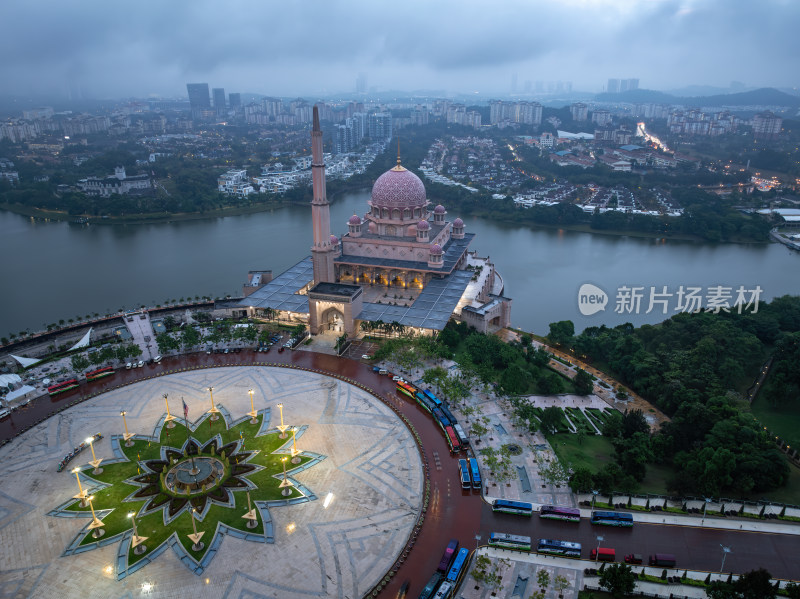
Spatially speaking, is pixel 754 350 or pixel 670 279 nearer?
pixel 754 350

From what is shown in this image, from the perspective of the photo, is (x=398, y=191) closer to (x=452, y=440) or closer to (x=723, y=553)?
(x=452, y=440)

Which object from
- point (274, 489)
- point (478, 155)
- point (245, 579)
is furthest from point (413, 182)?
point (478, 155)

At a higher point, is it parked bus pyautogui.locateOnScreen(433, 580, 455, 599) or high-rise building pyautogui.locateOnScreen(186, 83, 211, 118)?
high-rise building pyautogui.locateOnScreen(186, 83, 211, 118)

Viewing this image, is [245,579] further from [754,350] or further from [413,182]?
[413,182]

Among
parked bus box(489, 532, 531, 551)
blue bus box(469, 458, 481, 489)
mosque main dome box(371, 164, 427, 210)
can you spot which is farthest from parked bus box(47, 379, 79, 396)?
mosque main dome box(371, 164, 427, 210)

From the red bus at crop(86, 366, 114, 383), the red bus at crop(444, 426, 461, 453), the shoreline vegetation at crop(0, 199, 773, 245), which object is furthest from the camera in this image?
the shoreline vegetation at crop(0, 199, 773, 245)

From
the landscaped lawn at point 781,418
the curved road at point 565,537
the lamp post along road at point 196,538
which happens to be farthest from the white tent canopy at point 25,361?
the landscaped lawn at point 781,418

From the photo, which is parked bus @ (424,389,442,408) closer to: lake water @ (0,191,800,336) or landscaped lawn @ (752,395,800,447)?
lake water @ (0,191,800,336)
